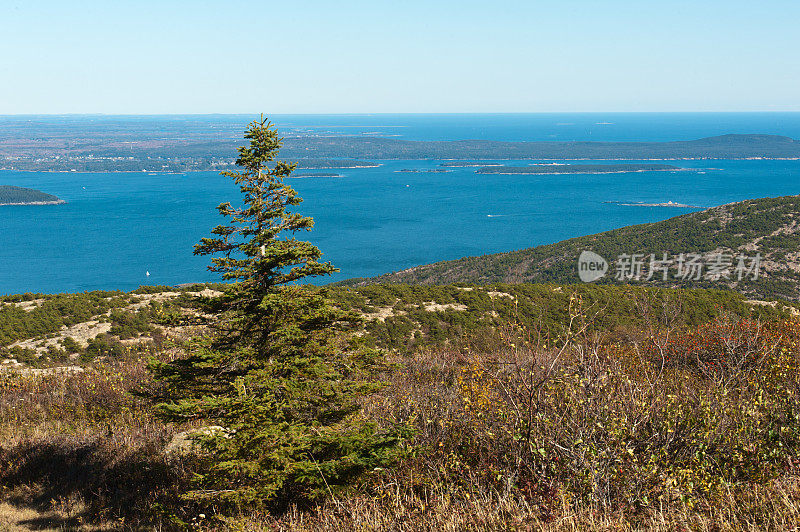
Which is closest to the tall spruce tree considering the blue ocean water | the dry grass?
the dry grass

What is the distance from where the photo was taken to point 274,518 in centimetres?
601

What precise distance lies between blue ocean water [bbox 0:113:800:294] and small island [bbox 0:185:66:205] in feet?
14.6

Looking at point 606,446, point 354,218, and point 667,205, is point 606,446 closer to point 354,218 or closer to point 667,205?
point 354,218

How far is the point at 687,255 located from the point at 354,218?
276 ft

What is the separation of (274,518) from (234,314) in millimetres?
2467

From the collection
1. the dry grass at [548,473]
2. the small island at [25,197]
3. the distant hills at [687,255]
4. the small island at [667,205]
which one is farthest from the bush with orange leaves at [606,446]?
the small island at [25,197]

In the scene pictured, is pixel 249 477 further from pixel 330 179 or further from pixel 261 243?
pixel 330 179

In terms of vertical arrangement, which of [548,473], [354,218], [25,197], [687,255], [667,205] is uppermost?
[548,473]

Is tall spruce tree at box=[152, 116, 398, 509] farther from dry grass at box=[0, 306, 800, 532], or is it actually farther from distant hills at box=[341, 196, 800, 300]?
distant hills at box=[341, 196, 800, 300]

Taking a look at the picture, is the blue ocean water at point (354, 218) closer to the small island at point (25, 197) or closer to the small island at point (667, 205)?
the small island at point (667, 205)

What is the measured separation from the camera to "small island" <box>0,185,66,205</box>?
15025 centimetres

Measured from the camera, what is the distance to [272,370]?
6.47 m

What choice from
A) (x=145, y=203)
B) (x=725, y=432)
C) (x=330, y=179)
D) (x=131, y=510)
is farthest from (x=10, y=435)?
(x=330, y=179)

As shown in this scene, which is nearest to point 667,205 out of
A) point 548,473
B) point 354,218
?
point 354,218
